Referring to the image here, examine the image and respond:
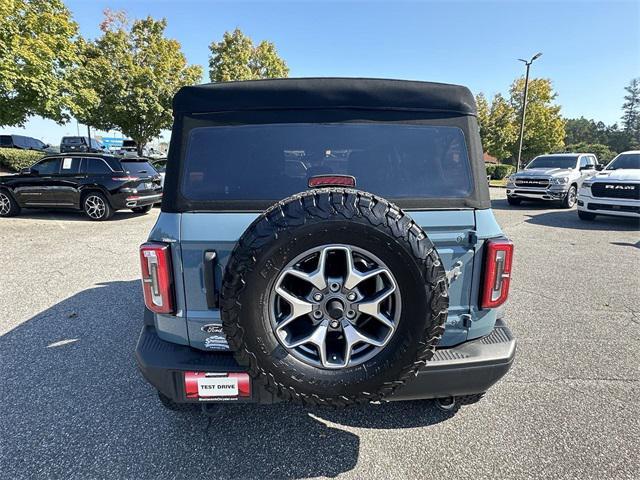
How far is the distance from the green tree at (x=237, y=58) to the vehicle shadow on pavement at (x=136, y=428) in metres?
26.6

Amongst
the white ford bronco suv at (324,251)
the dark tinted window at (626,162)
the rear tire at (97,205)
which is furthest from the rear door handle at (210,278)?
the dark tinted window at (626,162)

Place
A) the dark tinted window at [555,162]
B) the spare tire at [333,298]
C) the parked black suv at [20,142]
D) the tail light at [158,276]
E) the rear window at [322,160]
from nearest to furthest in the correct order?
the spare tire at [333,298]
the tail light at [158,276]
the rear window at [322,160]
the dark tinted window at [555,162]
the parked black suv at [20,142]

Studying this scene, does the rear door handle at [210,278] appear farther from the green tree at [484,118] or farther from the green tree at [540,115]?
the green tree at [540,115]

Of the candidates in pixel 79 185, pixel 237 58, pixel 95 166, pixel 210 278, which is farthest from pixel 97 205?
pixel 237 58

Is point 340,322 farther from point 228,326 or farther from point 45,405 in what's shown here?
point 45,405

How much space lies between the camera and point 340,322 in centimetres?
176

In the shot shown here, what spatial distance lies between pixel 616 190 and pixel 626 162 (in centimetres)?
197

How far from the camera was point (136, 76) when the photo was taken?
60.7 feet

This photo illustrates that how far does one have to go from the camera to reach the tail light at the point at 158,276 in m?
1.85

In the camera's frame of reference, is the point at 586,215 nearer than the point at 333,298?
No

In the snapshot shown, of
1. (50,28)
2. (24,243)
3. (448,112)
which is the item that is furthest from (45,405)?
(50,28)

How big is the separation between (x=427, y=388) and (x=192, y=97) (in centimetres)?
207

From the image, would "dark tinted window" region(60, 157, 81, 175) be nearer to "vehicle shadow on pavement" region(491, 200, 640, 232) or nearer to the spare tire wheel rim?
the spare tire wheel rim

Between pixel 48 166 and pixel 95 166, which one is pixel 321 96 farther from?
pixel 48 166
